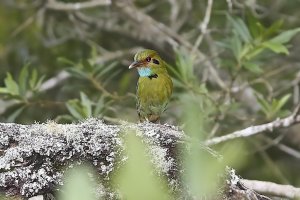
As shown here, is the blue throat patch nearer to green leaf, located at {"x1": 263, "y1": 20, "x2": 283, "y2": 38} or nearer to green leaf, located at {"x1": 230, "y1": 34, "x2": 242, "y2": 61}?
green leaf, located at {"x1": 230, "y1": 34, "x2": 242, "y2": 61}

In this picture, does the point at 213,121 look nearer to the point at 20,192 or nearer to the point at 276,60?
the point at 276,60

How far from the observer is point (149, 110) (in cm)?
288

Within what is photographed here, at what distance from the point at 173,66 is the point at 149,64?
1307 millimetres

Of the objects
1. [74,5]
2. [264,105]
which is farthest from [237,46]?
[74,5]

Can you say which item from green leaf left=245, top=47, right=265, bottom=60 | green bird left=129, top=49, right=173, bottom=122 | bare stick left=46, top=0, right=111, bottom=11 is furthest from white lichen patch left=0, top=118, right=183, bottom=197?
bare stick left=46, top=0, right=111, bottom=11

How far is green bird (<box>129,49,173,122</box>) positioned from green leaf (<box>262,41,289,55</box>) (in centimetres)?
57

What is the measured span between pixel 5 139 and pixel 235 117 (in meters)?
2.10

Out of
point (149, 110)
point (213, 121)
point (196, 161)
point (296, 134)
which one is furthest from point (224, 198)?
point (296, 134)

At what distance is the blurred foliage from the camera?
135 inches

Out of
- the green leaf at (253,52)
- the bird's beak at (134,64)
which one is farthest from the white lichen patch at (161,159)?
the green leaf at (253,52)

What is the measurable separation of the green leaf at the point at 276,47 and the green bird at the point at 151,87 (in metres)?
0.57

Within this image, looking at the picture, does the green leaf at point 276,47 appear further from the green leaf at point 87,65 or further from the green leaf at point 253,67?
the green leaf at point 87,65

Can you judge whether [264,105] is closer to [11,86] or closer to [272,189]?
[272,189]

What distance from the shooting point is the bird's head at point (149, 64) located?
9.93 ft
